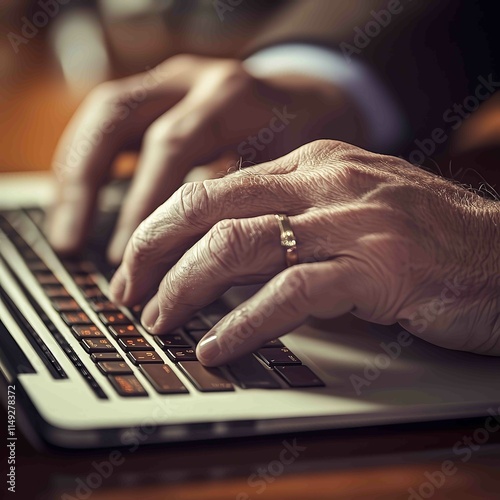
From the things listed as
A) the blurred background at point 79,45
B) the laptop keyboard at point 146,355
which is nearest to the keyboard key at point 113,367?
the laptop keyboard at point 146,355

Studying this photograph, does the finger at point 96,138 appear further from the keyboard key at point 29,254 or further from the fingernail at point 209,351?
the fingernail at point 209,351

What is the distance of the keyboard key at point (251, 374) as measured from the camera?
0.42 m

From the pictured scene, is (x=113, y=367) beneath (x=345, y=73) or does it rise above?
beneath

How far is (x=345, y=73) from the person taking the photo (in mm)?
700

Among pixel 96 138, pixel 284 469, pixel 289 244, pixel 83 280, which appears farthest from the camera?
pixel 96 138

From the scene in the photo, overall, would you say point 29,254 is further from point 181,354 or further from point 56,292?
point 181,354

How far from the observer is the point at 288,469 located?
37 centimetres

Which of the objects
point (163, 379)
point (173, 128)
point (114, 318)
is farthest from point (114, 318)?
point (173, 128)

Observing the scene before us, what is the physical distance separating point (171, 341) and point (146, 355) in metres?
0.03

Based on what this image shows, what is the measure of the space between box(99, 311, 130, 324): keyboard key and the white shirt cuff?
0.82 ft

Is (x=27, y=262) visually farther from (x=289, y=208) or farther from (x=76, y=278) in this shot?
(x=289, y=208)

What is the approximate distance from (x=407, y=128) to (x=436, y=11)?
0.15 m

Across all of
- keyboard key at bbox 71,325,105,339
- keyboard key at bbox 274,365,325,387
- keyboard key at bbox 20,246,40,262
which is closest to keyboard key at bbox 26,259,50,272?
keyboard key at bbox 20,246,40,262

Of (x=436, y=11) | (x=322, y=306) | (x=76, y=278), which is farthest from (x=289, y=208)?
(x=436, y=11)
